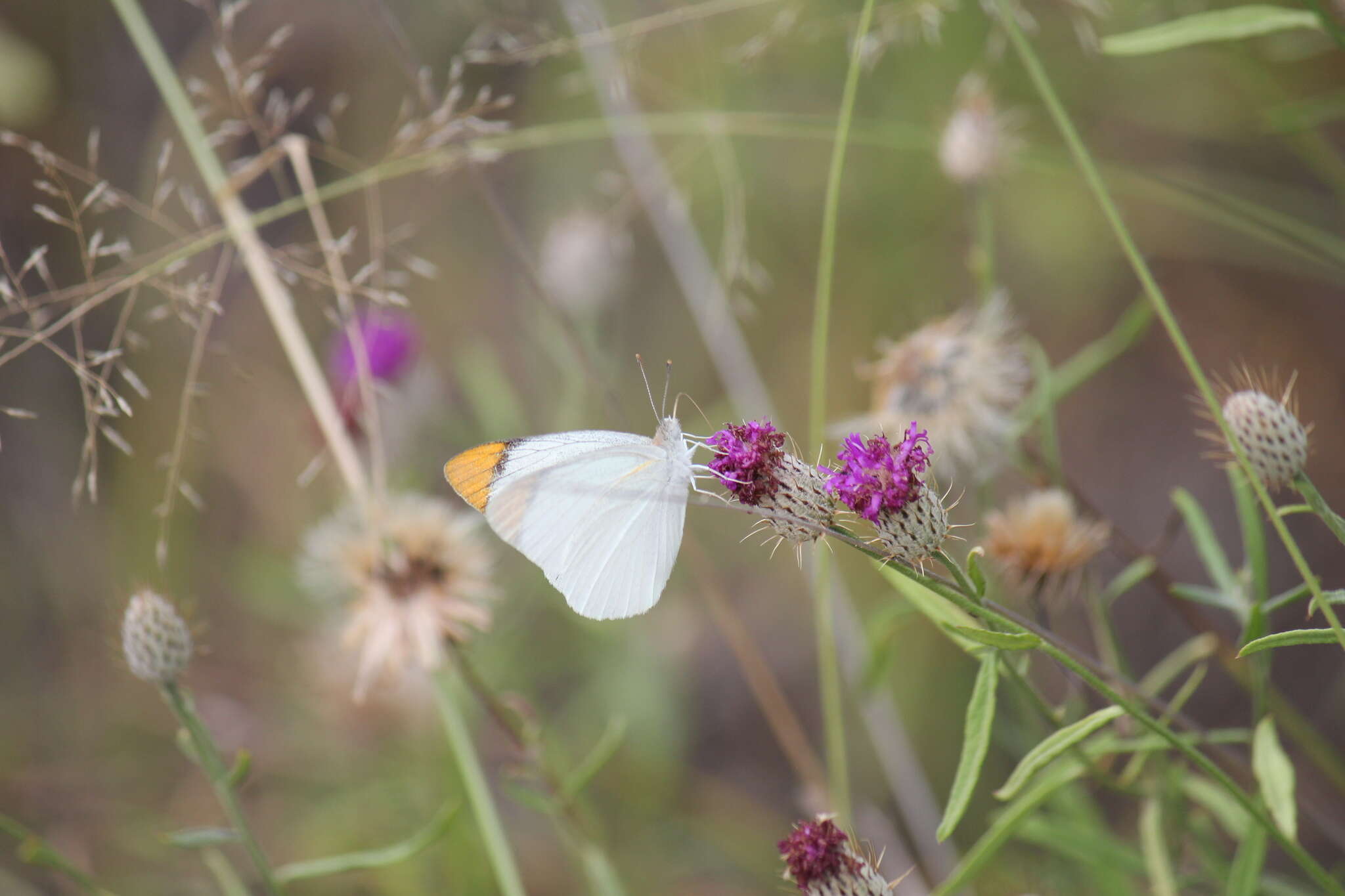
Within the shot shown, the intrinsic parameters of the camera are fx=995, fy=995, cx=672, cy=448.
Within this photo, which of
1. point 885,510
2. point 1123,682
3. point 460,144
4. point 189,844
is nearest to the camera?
point 885,510

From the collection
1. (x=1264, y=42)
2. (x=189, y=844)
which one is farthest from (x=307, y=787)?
(x=1264, y=42)

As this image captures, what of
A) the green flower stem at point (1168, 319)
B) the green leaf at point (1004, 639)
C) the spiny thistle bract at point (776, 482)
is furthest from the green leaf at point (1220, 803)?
the spiny thistle bract at point (776, 482)

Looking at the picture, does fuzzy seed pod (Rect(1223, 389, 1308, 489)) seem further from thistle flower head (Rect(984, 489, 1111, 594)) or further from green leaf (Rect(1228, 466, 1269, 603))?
thistle flower head (Rect(984, 489, 1111, 594))

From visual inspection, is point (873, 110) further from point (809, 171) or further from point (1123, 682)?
point (1123, 682)

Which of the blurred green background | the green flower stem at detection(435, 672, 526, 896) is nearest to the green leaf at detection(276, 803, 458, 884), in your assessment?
the green flower stem at detection(435, 672, 526, 896)

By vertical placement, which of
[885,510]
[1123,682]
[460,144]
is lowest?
[1123,682]

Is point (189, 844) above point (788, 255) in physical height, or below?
below

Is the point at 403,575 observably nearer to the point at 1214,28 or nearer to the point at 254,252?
the point at 254,252

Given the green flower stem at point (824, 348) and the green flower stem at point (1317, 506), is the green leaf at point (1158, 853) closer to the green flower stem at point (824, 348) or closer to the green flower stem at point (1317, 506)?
the green flower stem at point (824, 348)

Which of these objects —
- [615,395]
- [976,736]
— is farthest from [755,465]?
[615,395]
